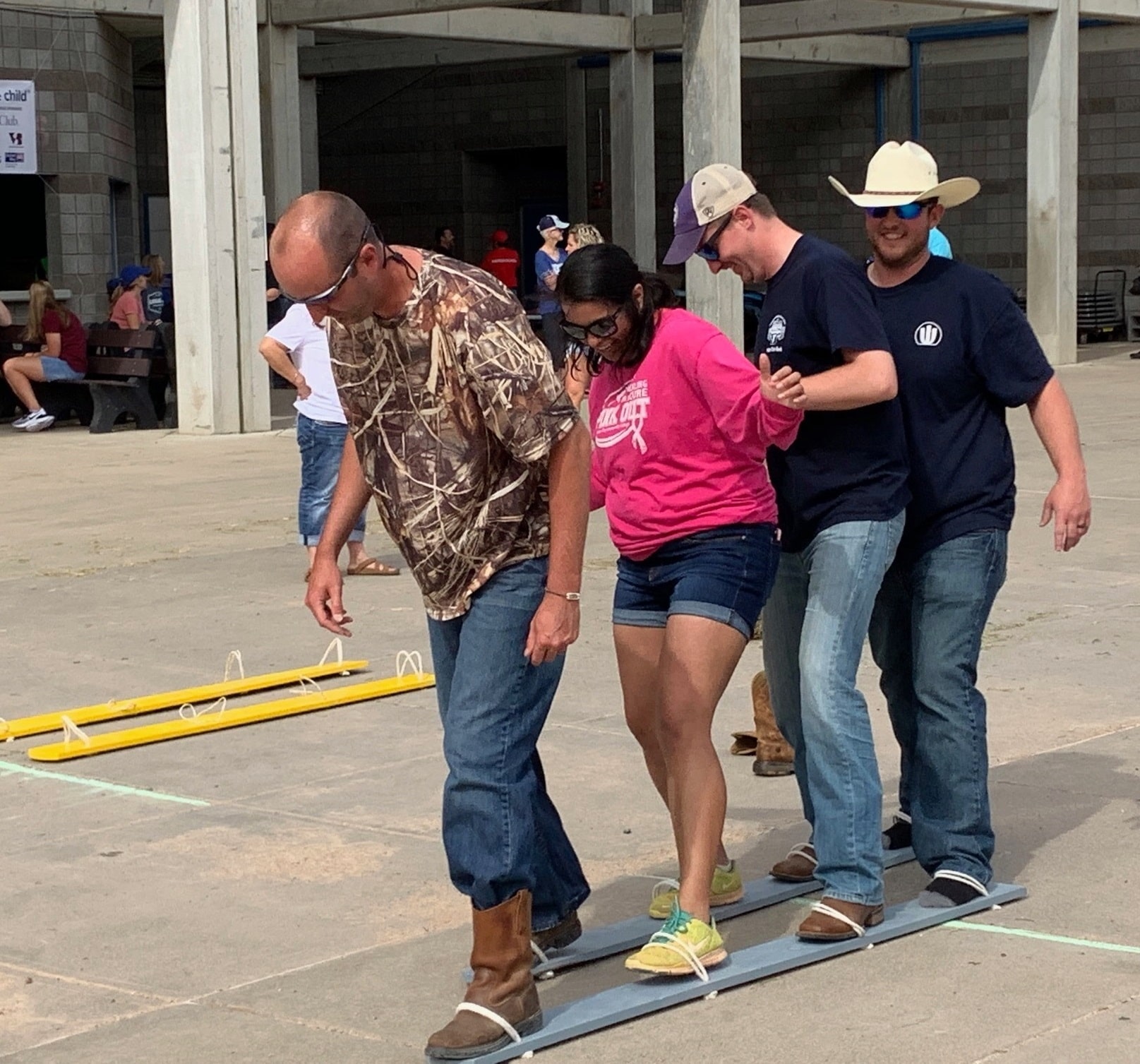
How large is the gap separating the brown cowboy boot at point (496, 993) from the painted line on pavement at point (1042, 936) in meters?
1.19

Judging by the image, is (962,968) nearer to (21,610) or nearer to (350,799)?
(350,799)

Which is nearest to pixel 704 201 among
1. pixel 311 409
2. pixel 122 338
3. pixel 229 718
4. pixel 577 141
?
pixel 229 718

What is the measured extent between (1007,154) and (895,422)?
94.2 feet

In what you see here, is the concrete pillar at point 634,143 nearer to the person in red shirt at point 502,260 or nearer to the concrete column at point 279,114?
the person in red shirt at point 502,260

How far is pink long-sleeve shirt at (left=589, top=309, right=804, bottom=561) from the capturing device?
4.46 m

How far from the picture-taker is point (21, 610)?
9297 millimetres

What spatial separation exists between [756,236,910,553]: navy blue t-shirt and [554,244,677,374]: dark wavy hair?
Result: 246 millimetres

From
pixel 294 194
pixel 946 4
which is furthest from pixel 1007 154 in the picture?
pixel 294 194

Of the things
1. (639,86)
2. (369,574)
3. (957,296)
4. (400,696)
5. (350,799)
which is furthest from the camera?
(639,86)

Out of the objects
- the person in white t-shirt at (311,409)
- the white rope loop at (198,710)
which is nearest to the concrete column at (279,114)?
the person in white t-shirt at (311,409)

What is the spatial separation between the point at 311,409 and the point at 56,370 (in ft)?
32.3

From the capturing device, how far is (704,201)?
4.54m

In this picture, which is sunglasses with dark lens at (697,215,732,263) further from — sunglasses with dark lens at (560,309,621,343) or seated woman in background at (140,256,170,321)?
seated woman in background at (140,256,170,321)

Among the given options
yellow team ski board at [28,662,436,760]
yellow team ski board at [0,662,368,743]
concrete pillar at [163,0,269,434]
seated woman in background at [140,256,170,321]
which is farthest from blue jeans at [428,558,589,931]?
seated woman in background at [140,256,170,321]
